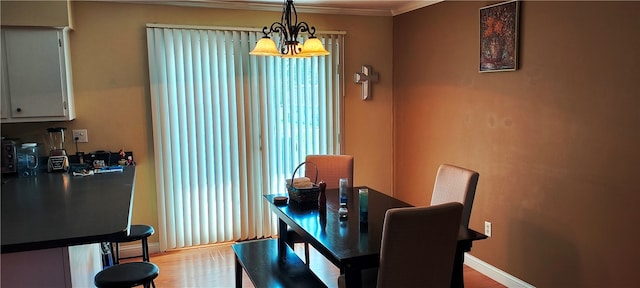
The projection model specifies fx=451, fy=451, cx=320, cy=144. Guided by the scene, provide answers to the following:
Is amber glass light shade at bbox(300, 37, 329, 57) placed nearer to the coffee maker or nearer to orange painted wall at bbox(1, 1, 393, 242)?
orange painted wall at bbox(1, 1, 393, 242)

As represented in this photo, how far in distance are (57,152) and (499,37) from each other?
3.38m

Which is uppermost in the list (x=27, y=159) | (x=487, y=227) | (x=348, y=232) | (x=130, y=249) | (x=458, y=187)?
(x=27, y=159)

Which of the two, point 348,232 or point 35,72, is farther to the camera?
point 35,72

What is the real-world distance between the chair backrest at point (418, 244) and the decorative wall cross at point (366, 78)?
256 centimetres

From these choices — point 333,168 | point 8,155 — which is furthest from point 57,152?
point 333,168

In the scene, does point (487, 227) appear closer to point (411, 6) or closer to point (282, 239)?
point (282, 239)

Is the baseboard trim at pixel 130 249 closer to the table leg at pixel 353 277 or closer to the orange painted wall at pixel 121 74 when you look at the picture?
the orange painted wall at pixel 121 74

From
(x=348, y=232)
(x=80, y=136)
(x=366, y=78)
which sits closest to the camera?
(x=348, y=232)

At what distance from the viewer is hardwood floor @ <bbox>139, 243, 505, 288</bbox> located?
3385 millimetres

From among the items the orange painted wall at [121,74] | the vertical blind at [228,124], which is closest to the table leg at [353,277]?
the vertical blind at [228,124]

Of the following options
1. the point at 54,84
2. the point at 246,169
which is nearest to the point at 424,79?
the point at 246,169

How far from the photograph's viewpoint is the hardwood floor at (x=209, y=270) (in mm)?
3385

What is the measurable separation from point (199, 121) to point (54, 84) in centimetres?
113

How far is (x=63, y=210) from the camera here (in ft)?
6.85
